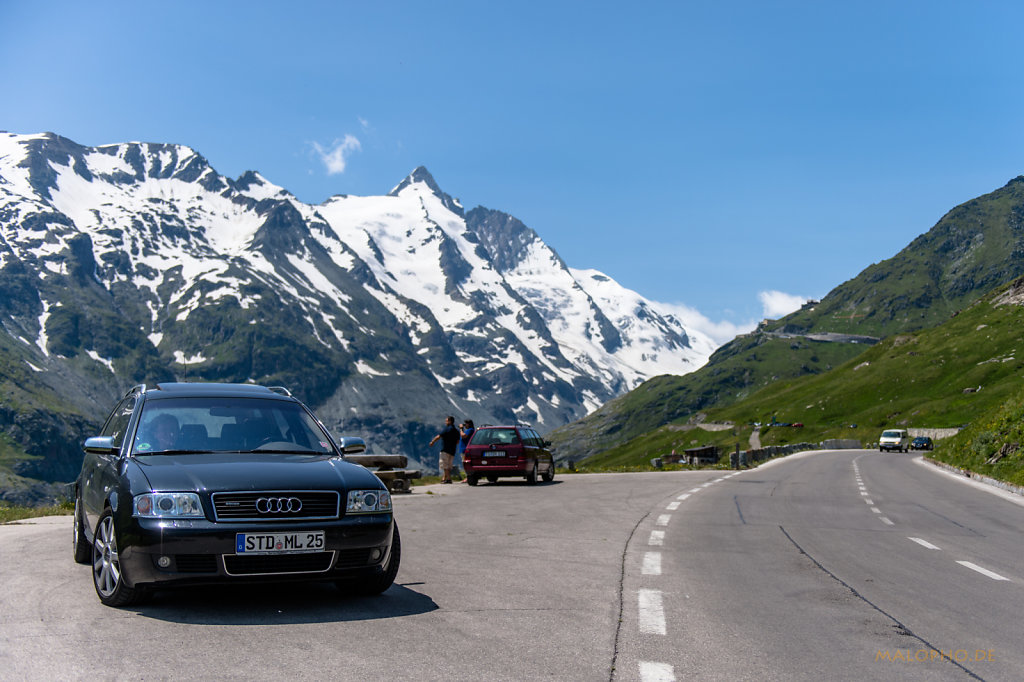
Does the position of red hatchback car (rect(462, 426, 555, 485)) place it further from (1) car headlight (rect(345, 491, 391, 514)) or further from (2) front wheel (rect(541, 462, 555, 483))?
(1) car headlight (rect(345, 491, 391, 514))

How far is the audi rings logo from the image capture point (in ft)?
24.0

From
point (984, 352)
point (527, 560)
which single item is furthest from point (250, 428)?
point (984, 352)

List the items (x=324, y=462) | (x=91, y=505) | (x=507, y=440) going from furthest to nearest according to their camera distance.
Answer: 1. (x=507, y=440)
2. (x=91, y=505)
3. (x=324, y=462)

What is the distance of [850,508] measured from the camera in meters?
19.1

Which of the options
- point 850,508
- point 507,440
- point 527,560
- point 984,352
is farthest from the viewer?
point 984,352

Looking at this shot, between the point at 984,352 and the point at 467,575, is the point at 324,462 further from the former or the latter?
the point at 984,352

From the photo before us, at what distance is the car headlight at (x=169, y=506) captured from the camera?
23.6ft

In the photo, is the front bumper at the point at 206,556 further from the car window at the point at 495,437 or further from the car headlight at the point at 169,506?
the car window at the point at 495,437

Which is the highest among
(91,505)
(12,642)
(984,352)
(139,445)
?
(984,352)

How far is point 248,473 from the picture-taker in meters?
7.59

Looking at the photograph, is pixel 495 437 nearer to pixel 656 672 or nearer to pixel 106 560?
pixel 106 560

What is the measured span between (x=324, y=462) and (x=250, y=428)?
3.67ft

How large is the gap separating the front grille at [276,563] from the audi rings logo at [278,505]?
13.6 inches

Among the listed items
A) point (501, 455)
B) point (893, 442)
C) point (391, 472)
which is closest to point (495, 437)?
point (501, 455)
